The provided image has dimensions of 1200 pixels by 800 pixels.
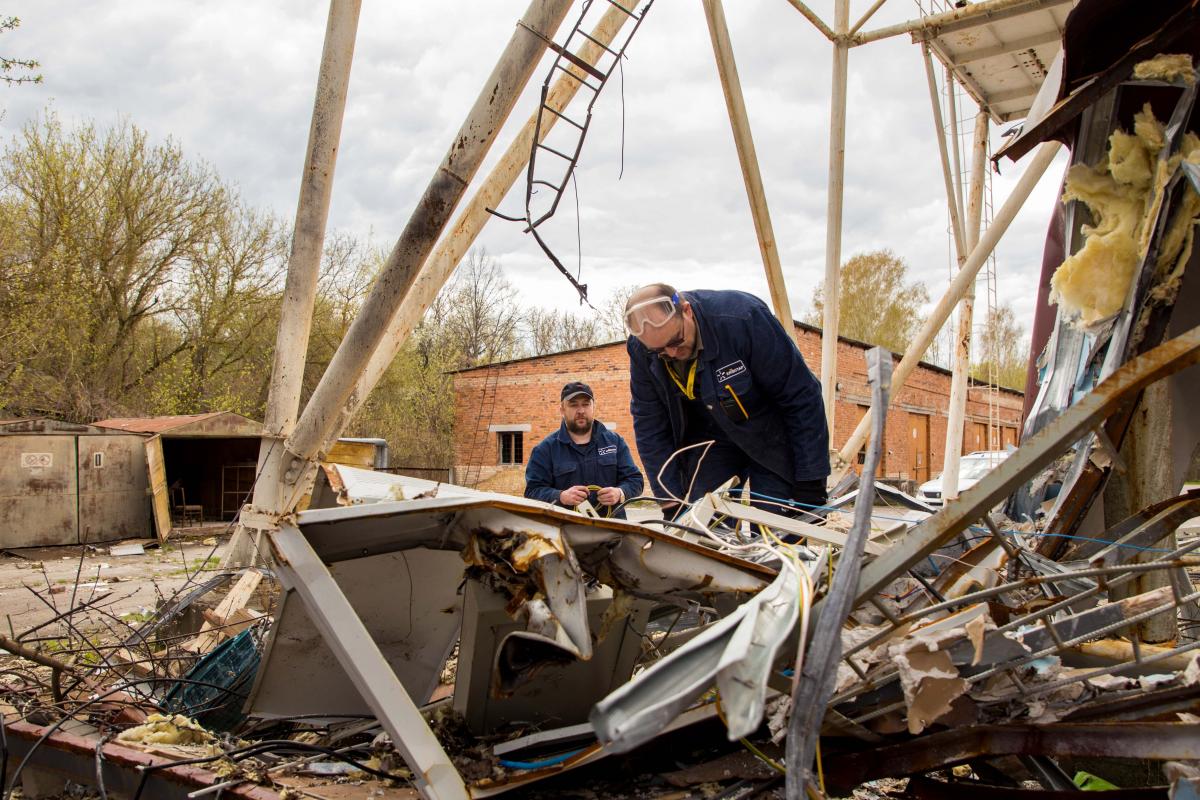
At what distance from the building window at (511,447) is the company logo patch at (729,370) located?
756 inches

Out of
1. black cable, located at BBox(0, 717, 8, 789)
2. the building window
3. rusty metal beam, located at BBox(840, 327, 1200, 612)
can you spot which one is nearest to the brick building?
the building window

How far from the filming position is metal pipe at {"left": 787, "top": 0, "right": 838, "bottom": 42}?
270 inches

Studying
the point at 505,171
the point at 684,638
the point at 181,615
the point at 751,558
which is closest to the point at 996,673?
the point at 751,558

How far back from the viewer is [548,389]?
869 inches

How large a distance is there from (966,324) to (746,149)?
3.37 meters

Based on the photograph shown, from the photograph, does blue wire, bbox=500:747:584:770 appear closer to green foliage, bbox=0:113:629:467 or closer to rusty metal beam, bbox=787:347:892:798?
rusty metal beam, bbox=787:347:892:798

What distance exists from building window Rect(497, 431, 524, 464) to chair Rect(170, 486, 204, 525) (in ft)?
31.7

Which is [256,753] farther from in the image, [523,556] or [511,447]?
[511,447]

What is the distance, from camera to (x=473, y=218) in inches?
214

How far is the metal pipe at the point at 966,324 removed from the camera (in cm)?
780

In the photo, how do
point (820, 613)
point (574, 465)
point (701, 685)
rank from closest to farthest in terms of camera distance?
point (701, 685) → point (820, 613) → point (574, 465)

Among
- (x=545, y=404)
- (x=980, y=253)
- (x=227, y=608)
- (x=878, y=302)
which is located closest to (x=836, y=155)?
(x=980, y=253)

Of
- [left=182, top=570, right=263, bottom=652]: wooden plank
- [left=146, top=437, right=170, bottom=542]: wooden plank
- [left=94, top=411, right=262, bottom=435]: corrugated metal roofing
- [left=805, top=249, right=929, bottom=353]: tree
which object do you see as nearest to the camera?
[left=182, top=570, right=263, bottom=652]: wooden plank

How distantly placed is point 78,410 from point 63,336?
196 centimetres
